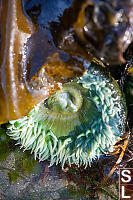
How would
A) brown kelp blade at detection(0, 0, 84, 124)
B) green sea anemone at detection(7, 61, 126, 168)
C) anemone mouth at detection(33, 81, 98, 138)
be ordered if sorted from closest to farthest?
brown kelp blade at detection(0, 0, 84, 124) < green sea anemone at detection(7, 61, 126, 168) < anemone mouth at detection(33, 81, 98, 138)

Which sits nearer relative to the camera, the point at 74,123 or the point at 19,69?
the point at 19,69

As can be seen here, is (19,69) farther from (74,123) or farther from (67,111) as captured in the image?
(74,123)

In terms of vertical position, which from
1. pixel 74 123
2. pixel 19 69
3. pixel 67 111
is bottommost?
pixel 74 123

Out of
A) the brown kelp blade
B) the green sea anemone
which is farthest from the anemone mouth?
the brown kelp blade

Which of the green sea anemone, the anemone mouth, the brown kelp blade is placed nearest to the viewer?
the brown kelp blade

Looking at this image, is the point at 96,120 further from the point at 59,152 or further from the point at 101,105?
the point at 59,152

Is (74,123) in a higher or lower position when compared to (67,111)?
lower

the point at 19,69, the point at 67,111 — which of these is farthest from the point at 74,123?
the point at 19,69

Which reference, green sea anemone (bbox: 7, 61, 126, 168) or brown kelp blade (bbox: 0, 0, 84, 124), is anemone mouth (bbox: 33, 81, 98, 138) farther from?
brown kelp blade (bbox: 0, 0, 84, 124)

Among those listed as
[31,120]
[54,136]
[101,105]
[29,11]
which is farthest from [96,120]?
[29,11]

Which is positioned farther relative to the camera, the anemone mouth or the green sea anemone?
the anemone mouth
